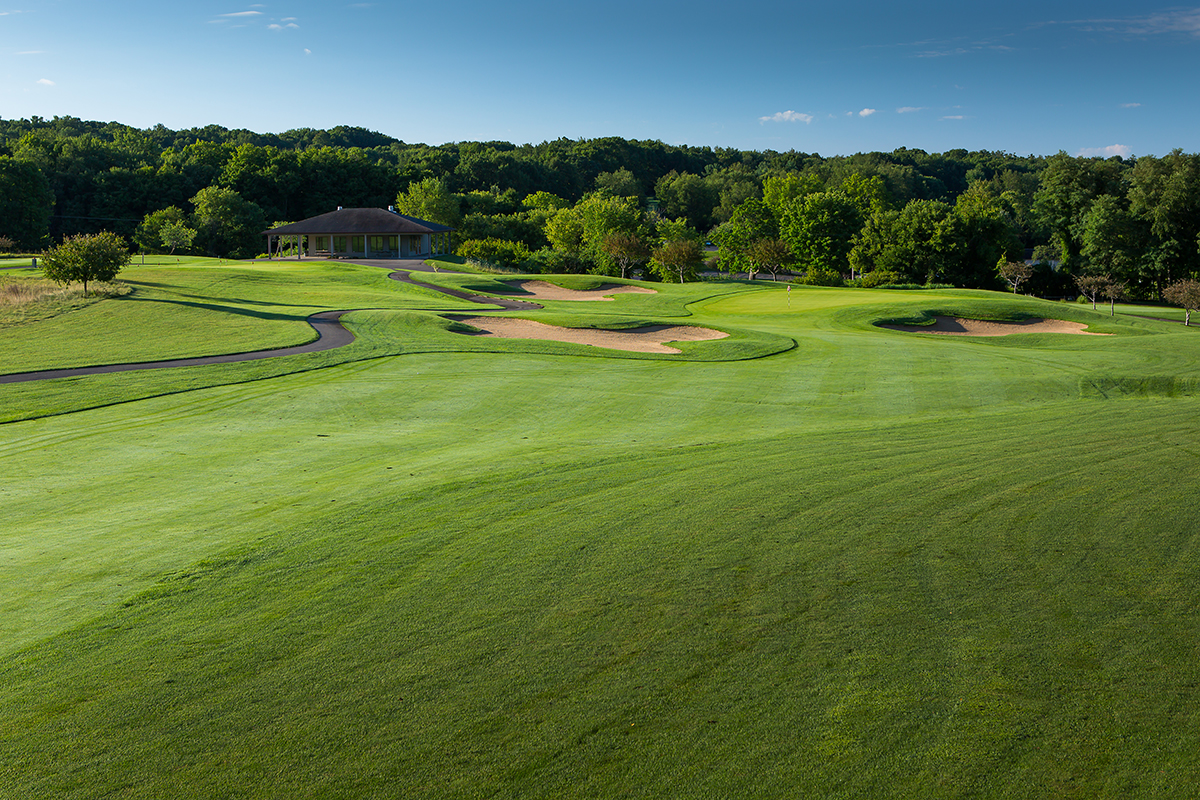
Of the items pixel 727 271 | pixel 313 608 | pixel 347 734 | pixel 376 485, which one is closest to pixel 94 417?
pixel 376 485

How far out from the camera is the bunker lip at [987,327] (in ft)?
122

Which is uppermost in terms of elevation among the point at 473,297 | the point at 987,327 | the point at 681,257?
the point at 681,257

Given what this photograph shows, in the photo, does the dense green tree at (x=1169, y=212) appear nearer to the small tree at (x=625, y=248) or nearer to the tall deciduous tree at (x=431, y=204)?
the small tree at (x=625, y=248)

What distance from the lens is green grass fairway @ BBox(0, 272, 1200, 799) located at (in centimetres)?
466

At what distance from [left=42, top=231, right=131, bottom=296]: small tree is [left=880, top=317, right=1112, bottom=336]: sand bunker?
35.2 m

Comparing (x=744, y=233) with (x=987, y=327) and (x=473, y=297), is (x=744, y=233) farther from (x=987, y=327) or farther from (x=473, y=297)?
(x=987, y=327)

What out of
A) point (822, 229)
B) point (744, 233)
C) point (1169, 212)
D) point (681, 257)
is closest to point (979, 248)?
point (822, 229)

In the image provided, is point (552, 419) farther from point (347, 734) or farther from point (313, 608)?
point (347, 734)

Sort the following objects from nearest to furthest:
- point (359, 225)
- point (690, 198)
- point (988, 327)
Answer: point (988, 327) < point (359, 225) < point (690, 198)

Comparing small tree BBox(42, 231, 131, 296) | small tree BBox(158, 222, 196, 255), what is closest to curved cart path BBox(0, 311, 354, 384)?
small tree BBox(42, 231, 131, 296)

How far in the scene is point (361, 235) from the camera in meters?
80.4

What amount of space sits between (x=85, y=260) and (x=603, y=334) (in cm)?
2307

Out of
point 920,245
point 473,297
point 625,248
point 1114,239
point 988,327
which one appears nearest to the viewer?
point 988,327

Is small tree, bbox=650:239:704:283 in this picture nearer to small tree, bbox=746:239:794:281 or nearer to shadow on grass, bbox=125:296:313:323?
small tree, bbox=746:239:794:281
